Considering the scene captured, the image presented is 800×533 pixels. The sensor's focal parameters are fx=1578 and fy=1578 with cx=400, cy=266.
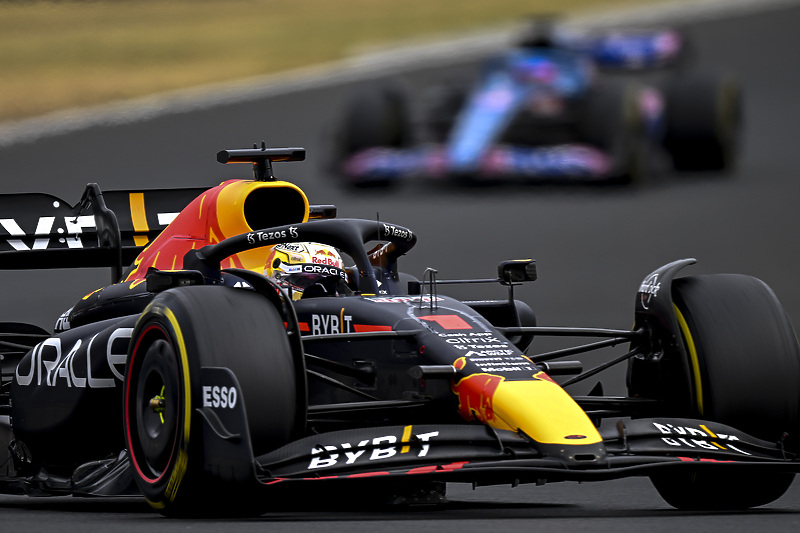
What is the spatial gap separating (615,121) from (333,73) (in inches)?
182

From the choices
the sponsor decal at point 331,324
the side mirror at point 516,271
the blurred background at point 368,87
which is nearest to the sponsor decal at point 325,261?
the sponsor decal at point 331,324

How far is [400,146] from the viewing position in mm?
16719

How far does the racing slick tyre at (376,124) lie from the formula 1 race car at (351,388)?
7892 mm

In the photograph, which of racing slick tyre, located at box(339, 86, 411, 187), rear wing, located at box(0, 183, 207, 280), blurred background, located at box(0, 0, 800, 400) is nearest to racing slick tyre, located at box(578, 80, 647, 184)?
blurred background, located at box(0, 0, 800, 400)

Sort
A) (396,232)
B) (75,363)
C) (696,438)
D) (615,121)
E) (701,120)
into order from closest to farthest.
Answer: (696,438) → (75,363) → (396,232) → (615,121) → (701,120)

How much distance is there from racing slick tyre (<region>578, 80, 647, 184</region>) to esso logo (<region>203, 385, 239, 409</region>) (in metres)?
9.91

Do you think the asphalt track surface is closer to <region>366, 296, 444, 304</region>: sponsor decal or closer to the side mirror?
the side mirror

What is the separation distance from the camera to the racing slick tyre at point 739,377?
720 centimetres

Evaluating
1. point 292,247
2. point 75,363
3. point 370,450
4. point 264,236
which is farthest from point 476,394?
point 75,363

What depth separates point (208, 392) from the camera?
6.45 m

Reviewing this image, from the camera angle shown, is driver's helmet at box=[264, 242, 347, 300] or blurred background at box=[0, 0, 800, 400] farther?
blurred background at box=[0, 0, 800, 400]

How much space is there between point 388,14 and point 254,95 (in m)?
1.95

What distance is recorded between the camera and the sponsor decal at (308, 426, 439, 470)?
6328mm

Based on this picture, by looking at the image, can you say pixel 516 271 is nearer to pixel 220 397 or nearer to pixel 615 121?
pixel 220 397
